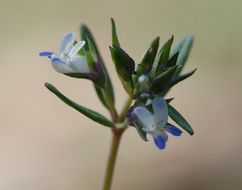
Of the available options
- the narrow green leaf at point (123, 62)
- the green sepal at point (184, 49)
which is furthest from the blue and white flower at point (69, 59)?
the green sepal at point (184, 49)

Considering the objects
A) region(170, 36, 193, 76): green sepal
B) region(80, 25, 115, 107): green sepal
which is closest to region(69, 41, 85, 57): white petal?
region(80, 25, 115, 107): green sepal

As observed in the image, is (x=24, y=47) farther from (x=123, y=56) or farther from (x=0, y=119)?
(x=123, y=56)

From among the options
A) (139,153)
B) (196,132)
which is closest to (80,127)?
(139,153)

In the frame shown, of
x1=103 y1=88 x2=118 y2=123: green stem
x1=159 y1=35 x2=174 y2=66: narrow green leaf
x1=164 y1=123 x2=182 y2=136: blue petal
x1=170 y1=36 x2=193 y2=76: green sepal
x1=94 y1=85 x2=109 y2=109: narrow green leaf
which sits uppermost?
x1=170 y1=36 x2=193 y2=76: green sepal

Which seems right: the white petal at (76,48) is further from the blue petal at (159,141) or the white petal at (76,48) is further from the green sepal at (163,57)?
the blue petal at (159,141)

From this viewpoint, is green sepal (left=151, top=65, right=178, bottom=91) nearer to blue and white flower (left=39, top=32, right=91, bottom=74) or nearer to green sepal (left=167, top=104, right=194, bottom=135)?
green sepal (left=167, top=104, right=194, bottom=135)

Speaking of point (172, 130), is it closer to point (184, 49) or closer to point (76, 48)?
point (76, 48)

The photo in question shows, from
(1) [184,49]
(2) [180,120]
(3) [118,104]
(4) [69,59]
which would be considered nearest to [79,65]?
(4) [69,59]
